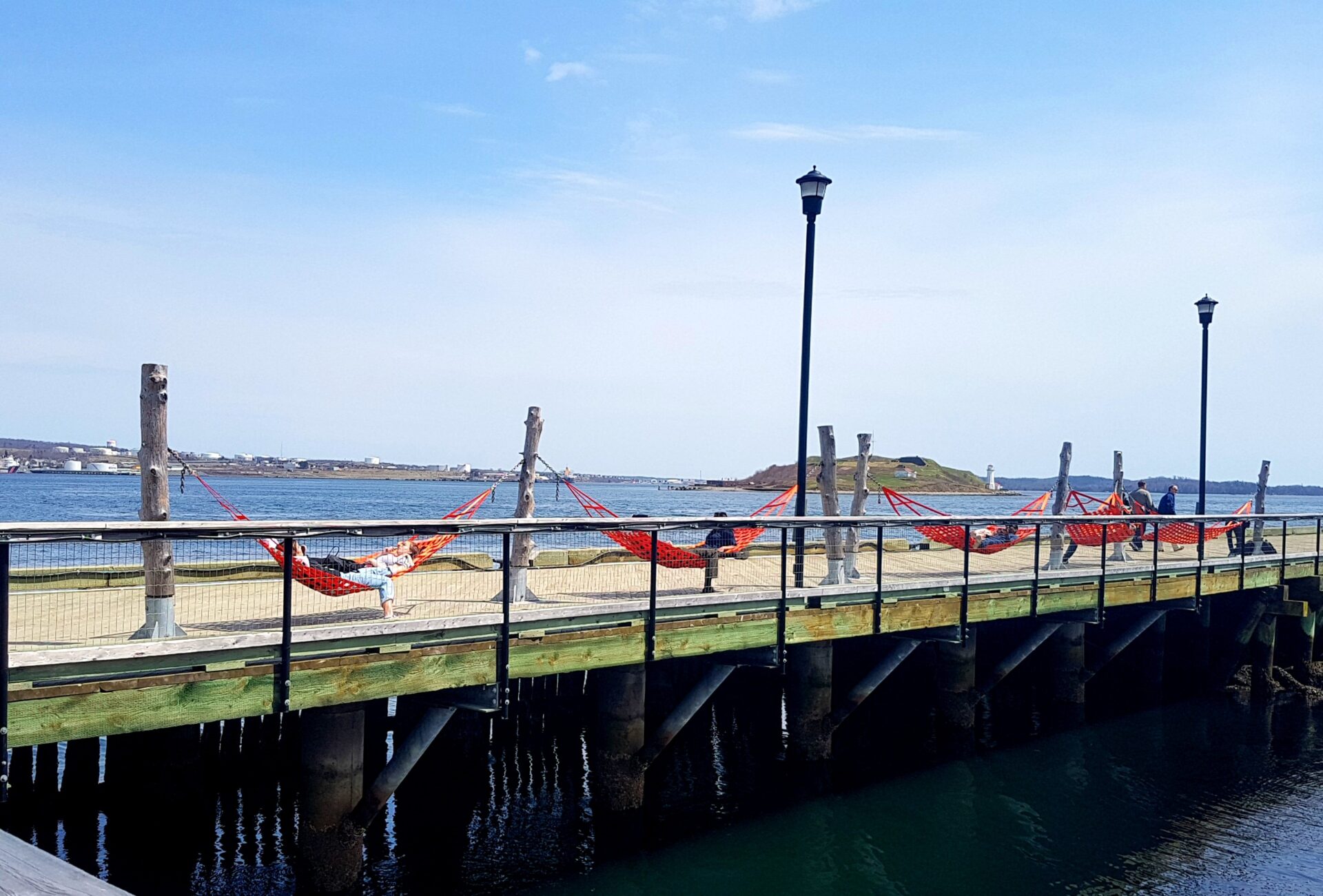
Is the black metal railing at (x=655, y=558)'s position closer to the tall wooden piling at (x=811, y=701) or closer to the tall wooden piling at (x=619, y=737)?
the tall wooden piling at (x=619, y=737)

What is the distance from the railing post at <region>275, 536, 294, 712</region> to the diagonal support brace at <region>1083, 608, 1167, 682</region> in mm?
15359

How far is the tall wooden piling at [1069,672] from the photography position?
63.1 feet

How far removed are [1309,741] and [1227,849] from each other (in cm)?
691

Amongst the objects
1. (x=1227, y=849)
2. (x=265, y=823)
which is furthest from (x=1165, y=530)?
(x=265, y=823)

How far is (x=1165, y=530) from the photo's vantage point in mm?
20031

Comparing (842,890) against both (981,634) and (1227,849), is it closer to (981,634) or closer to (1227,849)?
(1227,849)

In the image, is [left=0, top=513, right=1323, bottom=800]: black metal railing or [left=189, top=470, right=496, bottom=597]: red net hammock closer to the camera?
[left=0, top=513, right=1323, bottom=800]: black metal railing

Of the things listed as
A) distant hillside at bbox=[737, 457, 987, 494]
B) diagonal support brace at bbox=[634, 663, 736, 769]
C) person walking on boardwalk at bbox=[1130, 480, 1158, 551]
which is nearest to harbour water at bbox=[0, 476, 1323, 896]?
diagonal support brace at bbox=[634, 663, 736, 769]

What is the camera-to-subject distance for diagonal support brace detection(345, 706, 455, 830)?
9891 millimetres

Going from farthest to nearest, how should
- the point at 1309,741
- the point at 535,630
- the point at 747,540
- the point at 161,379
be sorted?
the point at 1309,741
the point at 747,540
the point at 535,630
the point at 161,379

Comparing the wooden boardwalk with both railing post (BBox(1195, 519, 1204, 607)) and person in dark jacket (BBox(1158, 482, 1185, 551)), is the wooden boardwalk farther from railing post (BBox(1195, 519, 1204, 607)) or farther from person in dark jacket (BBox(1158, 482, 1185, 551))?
person in dark jacket (BBox(1158, 482, 1185, 551))

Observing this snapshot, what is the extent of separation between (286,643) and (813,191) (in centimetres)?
983

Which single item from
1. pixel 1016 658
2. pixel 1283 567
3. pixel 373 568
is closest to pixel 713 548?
pixel 373 568

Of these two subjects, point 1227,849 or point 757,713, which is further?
point 757,713
